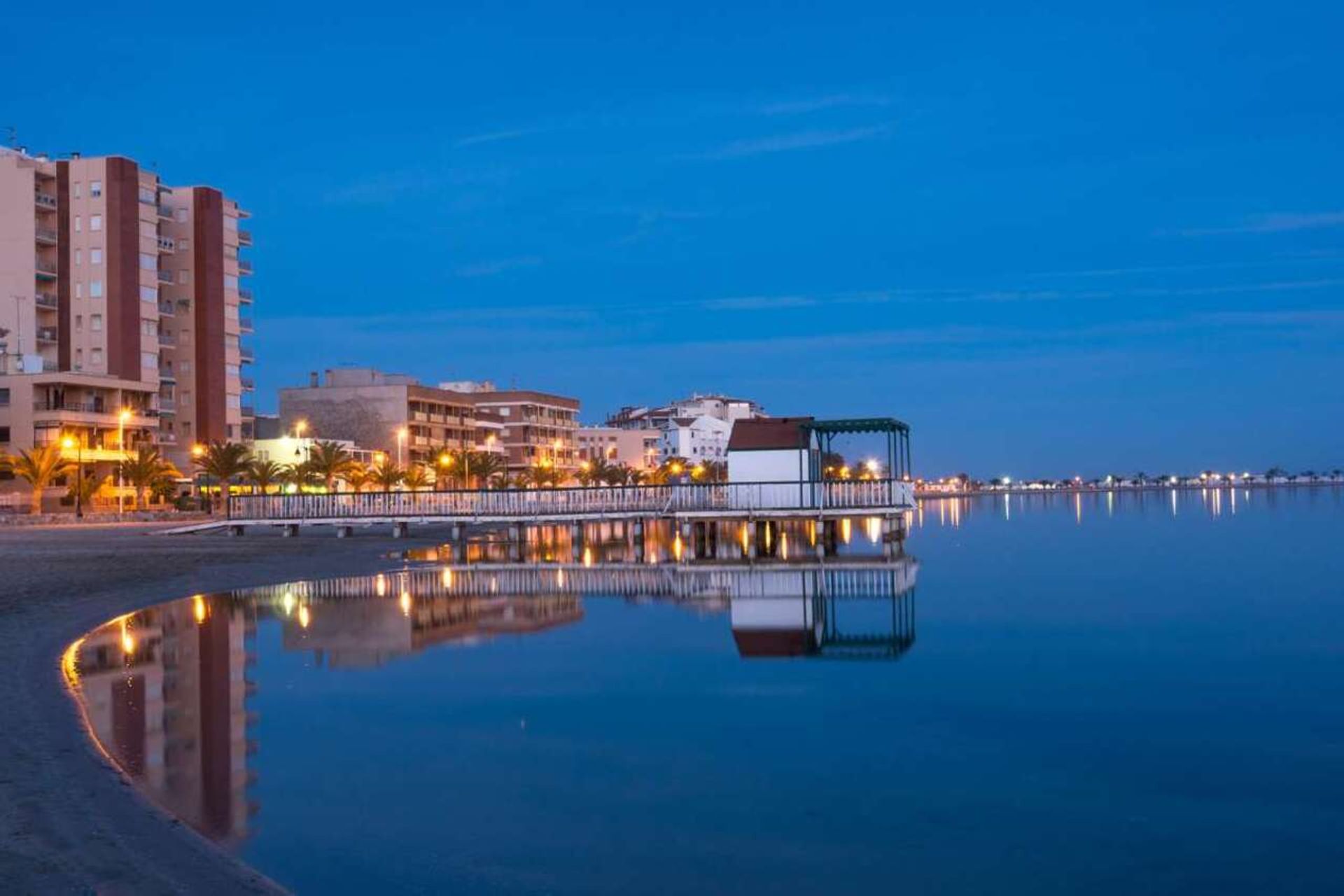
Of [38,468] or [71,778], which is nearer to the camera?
[71,778]

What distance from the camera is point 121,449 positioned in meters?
79.0

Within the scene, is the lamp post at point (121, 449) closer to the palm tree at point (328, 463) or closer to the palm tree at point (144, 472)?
the palm tree at point (144, 472)

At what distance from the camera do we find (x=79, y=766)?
11.3m

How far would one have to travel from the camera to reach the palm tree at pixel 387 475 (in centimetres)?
9744

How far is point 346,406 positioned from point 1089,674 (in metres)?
109

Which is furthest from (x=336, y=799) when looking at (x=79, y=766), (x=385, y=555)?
(x=385, y=555)

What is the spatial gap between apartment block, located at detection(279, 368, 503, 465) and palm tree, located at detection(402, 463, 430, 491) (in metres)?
6.93

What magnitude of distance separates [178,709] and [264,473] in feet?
235

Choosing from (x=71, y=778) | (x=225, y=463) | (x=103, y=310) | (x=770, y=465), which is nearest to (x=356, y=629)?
(x=71, y=778)

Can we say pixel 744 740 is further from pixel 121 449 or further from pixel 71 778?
pixel 121 449

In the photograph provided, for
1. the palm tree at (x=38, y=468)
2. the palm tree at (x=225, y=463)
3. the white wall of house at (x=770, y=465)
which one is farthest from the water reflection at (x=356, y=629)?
the palm tree at (x=225, y=463)

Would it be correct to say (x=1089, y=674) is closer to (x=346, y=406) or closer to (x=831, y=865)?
(x=831, y=865)

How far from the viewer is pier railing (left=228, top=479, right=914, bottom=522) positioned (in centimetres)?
4781

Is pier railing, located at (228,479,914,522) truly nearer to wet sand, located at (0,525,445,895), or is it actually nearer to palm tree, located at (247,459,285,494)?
wet sand, located at (0,525,445,895)
